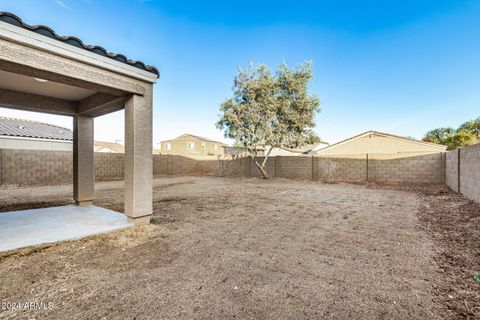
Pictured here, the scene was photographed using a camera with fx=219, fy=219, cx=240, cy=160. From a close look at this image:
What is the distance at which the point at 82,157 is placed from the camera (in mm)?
6066

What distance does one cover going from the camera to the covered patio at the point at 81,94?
3.01 meters

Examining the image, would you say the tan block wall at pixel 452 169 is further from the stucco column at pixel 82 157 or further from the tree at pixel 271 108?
the stucco column at pixel 82 157

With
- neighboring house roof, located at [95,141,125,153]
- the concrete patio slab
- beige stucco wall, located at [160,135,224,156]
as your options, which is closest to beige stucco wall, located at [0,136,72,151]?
the concrete patio slab

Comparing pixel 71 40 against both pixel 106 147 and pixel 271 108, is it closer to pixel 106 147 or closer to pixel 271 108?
pixel 271 108

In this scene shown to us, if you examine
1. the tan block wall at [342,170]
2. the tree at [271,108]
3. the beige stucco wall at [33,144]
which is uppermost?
the tree at [271,108]

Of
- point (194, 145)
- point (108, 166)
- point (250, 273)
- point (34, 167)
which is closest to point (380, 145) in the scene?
point (250, 273)

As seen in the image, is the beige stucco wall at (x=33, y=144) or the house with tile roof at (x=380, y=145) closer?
the beige stucco wall at (x=33, y=144)

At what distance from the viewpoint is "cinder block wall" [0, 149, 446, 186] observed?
11.0m

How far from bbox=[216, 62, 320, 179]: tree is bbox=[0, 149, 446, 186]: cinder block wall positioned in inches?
83.9

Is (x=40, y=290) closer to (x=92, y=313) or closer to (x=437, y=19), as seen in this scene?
(x=92, y=313)

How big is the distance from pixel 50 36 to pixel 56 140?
12716 mm

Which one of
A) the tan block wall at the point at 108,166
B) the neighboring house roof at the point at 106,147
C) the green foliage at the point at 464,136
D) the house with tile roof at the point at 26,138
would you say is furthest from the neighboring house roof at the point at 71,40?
the green foliage at the point at 464,136

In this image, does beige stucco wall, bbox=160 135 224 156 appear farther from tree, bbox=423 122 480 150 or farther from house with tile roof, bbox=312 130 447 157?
tree, bbox=423 122 480 150

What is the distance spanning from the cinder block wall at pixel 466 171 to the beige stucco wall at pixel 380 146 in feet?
27.7
